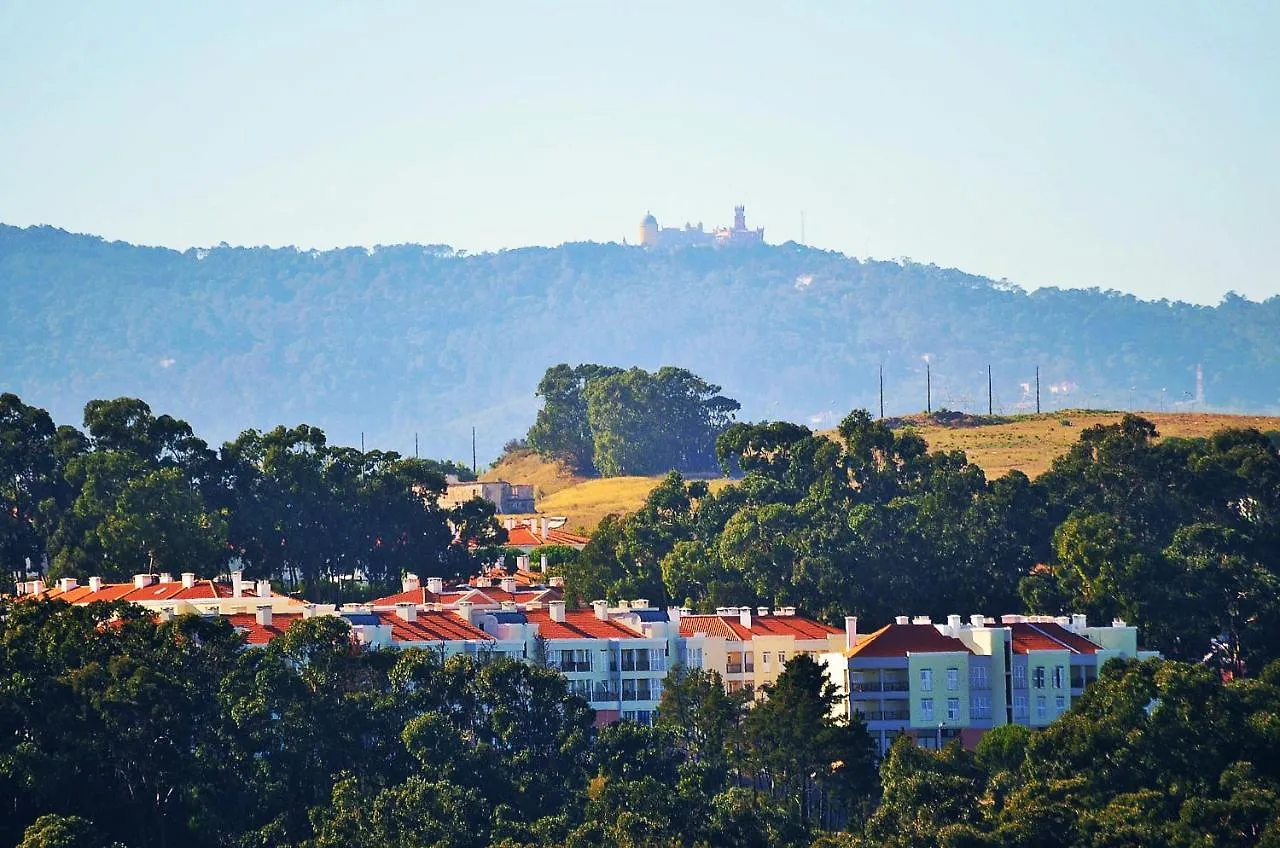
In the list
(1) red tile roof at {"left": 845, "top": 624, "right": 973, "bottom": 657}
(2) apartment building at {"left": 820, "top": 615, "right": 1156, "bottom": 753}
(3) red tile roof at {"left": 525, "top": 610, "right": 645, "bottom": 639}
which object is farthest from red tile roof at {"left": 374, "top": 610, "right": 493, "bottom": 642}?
(1) red tile roof at {"left": 845, "top": 624, "right": 973, "bottom": 657}

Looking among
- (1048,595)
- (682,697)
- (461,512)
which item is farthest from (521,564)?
(682,697)

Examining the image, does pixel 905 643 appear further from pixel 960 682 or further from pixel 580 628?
pixel 580 628

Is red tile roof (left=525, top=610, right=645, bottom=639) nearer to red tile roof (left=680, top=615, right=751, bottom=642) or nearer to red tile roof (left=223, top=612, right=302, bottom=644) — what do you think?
red tile roof (left=680, top=615, right=751, bottom=642)

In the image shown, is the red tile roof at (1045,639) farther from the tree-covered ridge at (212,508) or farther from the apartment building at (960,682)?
the tree-covered ridge at (212,508)

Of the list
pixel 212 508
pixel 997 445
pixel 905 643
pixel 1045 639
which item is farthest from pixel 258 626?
pixel 997 445

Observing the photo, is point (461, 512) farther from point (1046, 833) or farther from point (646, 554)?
point (1046, 833)

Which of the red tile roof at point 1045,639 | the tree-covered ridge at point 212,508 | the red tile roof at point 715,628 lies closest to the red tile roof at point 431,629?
the red tile roof at point 715,628
